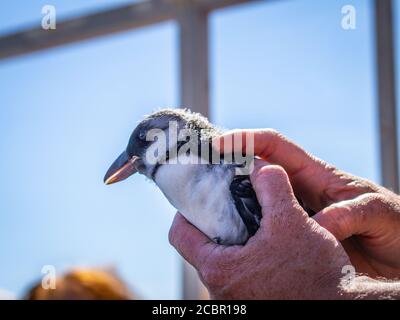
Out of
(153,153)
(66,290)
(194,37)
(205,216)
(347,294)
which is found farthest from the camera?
(194,37)

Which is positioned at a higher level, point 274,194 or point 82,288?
point 274,194

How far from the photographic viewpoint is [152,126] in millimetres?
1912

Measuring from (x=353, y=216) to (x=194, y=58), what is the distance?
1.41m

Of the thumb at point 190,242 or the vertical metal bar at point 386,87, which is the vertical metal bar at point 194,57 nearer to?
A: the vertical metal bar at point 386,87

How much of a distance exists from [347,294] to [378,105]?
1.30m

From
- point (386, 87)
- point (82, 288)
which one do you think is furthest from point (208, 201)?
point (386, 87)

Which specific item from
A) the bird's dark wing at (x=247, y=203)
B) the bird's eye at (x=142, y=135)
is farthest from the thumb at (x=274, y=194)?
the bird's eye at (x=142, y=135)

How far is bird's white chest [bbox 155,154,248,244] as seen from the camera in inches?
67.4

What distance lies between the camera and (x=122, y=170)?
1.94 m

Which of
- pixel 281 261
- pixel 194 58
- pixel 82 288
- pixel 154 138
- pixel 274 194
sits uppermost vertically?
pixel 194 58

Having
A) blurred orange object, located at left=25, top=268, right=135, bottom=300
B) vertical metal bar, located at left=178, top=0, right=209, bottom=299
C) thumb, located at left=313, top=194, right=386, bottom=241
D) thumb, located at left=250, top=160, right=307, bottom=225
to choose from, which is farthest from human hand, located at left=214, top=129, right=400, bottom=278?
vertical metal bar, located at left=178, top=0, right=209, bottom=299

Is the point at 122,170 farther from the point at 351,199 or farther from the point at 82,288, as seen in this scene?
the point at 82,288

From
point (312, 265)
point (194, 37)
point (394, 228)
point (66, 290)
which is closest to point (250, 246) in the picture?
point (312, 265)
